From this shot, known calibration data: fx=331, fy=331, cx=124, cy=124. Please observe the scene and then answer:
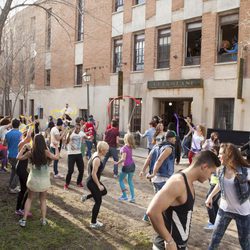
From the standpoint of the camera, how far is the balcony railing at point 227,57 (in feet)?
46.8

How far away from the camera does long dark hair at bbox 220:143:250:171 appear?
430 centimetres

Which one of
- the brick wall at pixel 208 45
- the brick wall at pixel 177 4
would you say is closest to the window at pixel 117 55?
the brick wall at pixel 177 4

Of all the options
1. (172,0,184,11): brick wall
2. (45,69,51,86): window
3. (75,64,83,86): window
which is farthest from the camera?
(45,69,51,86): window

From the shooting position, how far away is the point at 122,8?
19.8 metres

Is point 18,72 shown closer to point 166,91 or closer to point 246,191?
point 166,91

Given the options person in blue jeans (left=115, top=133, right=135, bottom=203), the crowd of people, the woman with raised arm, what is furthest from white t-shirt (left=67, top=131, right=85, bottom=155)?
the woman with raised arm

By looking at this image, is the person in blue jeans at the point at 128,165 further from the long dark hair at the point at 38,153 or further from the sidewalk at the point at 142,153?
the sidewalk at the point at 142,153

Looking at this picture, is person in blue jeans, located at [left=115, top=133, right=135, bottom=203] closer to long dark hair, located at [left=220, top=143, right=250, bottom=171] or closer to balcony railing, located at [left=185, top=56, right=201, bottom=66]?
long dark hair, located at [left=220, top=143, right=250, bottom=171]

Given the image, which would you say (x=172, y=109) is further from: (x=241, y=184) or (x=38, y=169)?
(x=241, y=184)

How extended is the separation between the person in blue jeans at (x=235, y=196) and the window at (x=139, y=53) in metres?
14.7

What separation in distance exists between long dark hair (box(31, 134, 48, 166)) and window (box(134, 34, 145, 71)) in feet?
44.6

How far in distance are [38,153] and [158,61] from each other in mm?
13043

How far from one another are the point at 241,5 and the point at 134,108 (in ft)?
25.1

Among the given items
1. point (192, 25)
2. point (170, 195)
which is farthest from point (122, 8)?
point (170, 195)
